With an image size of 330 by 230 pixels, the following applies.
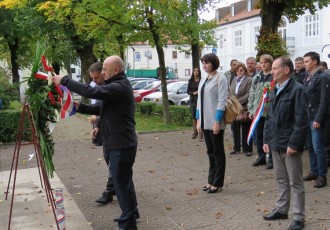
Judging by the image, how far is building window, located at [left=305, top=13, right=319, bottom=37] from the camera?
39.5 meters

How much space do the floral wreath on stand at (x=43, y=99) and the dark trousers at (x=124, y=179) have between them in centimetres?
82

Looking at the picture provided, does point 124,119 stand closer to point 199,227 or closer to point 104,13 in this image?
point 199,227

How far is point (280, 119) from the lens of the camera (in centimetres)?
488

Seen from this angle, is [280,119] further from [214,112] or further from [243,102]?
[243,102]

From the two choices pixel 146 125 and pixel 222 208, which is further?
pixel 146 125

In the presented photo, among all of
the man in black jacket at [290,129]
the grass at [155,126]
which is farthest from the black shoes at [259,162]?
the grass at [155,126]

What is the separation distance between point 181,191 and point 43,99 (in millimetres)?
2797

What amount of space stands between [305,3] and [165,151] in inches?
198

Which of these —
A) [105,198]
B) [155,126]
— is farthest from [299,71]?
[155,126]

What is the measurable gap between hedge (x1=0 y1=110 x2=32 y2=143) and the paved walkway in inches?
47.7

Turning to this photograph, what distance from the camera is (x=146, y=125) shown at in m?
15.7

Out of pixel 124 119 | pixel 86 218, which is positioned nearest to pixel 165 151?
pixel 86 218

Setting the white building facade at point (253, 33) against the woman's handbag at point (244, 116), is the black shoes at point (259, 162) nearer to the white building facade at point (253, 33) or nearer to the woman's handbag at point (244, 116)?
the woman's handbag at point (244, 116)

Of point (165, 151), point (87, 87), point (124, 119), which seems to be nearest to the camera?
point (87, 87)
